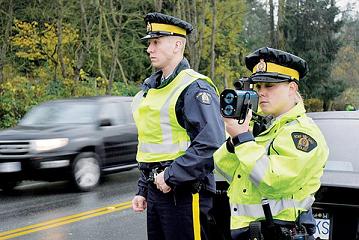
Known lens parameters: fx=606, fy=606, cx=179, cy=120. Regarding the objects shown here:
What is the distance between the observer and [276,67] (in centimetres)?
288

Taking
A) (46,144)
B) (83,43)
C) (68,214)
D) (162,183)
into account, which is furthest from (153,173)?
(83,43)

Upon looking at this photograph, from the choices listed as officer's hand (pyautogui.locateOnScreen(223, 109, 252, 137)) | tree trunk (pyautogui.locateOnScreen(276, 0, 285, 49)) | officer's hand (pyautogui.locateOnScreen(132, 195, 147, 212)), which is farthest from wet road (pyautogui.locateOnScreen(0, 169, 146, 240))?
tree trunk (pyautogui.locateOnScreen(276, 0, 285, 49))

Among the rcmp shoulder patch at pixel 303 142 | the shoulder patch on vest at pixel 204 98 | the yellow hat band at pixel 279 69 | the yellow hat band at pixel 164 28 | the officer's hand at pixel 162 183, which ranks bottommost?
the officer's hand at pixel 162 183

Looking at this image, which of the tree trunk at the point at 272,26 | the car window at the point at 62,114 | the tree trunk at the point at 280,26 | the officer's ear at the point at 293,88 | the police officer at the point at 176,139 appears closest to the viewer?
the officer's ear at the point at 293,88

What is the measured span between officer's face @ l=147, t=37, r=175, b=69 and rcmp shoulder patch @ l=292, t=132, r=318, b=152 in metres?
1.14

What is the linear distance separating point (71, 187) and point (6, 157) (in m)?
1.18

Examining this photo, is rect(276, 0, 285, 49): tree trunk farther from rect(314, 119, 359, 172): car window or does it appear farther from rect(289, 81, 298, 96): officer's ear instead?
rect(289, 81, 298, 96): officer's ear

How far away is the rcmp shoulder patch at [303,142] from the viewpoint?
265 centimetres

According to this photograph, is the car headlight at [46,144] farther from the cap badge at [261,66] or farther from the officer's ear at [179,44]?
the cap badge at [261,66]

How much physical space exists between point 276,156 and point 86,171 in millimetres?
7487

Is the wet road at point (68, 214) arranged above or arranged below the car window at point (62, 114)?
below

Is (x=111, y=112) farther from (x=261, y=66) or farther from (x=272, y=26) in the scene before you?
(x=272, y=26)

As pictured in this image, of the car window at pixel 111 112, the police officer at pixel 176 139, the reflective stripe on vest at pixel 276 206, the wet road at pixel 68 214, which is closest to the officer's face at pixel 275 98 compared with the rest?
the reflective stripe on vest at pixel 276 206

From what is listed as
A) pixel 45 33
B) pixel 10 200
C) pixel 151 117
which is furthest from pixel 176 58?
pixel 45 33
